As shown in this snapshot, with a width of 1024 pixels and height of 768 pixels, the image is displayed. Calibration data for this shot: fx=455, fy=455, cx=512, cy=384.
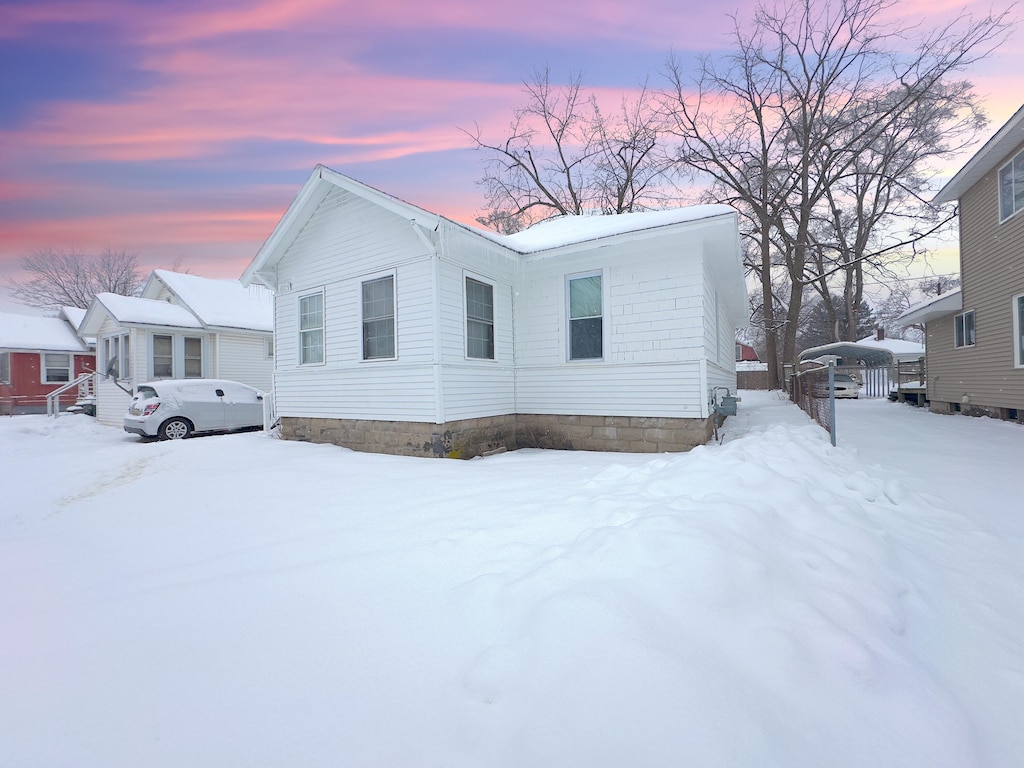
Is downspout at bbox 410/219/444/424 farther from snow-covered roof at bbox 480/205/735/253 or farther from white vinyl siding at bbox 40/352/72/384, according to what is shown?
white vinyl siding at bbox 40/352/72/384

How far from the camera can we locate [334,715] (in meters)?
1.77

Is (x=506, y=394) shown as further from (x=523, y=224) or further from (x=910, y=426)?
(x=523, y=224)

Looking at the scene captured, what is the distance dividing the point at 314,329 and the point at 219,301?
11570 millimetres

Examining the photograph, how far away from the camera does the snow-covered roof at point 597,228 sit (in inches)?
280

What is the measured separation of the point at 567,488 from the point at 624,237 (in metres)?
4.43

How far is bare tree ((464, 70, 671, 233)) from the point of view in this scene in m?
22.1

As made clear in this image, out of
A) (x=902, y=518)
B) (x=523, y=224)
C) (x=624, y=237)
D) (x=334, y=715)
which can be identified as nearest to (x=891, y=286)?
(x=523, y=224)

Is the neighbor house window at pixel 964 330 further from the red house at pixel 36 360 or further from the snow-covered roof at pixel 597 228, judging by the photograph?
the red house at pixel 36 360

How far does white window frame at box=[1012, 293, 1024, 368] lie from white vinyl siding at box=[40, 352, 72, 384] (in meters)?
34.5

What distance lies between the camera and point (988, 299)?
1102 centimetres

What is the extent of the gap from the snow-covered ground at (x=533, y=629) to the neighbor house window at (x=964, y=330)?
1058cm

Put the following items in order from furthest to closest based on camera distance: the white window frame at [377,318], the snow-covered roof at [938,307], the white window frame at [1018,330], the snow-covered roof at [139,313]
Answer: the snow-covered roof at [139,313], the snow-covered roof at [938,307], the white window frame at [1018,330], the white window frame at [377,318]

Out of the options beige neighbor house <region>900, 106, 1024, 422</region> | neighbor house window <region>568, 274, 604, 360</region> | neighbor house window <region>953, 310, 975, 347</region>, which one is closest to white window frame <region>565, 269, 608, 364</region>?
neighbor house window <region>568, 274, 604, 360</region>

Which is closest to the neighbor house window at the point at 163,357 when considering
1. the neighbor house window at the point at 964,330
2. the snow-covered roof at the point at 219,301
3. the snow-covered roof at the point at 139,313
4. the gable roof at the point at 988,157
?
the snow-covered roof at the point at 139,313
